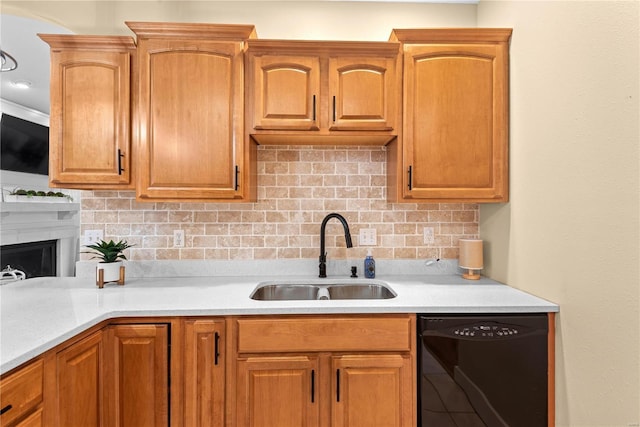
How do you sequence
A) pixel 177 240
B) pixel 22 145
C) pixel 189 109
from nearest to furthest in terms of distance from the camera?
pixel 189 109
pixel 177 240
pixel 22 145

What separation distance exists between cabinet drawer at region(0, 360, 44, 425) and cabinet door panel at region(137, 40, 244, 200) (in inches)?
37.9

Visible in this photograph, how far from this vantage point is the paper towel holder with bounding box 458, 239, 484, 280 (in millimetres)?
2039

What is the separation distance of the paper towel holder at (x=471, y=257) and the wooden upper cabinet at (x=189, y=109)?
1.44m

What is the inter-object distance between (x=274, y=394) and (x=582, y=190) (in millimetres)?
1550

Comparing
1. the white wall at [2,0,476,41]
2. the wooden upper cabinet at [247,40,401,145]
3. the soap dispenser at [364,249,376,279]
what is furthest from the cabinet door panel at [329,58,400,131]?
the soap dispenser at [364,249,376,279]

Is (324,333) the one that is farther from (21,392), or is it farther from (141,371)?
(21,392)

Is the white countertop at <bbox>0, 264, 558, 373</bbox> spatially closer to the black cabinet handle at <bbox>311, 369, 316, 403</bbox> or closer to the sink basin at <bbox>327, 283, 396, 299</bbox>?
the sink basin at <bbox>327, 283, 396, 299</bbox>

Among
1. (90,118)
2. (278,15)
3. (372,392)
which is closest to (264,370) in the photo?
(372,392)

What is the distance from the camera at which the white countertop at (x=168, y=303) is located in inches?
48.5

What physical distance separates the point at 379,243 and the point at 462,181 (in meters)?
0.65

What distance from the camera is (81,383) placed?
1329mm

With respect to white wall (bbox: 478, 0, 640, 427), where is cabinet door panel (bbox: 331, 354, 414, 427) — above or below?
below

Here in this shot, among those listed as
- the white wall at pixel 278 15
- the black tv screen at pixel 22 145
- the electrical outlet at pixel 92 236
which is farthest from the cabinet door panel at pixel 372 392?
the black tv screen at pixel 22 145

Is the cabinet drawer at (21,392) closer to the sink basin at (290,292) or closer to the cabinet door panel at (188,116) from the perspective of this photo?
the cabinet door panel at (188,116)
